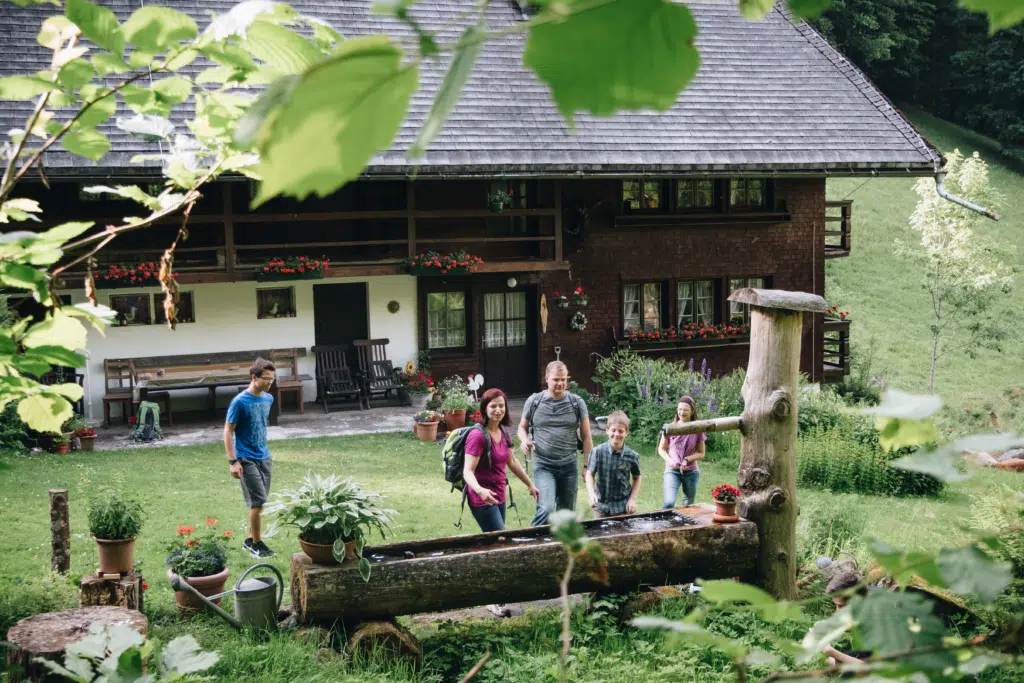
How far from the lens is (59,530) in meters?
8.07

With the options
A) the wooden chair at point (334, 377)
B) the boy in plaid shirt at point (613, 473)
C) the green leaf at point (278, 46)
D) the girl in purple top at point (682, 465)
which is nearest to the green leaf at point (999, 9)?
the green leaf at point (278, 46)

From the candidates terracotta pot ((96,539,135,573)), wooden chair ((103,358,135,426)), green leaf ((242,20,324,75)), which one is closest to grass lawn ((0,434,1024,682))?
terracotta pot ((96,539,135,573))

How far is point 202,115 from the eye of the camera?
2.16 meters

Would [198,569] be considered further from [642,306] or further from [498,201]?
[642,306]

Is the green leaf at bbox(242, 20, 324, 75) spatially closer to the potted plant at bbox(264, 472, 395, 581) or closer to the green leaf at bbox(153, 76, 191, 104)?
the green leaf at bbox(153, 76, 191, 104)

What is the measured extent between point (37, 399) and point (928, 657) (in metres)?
2.07

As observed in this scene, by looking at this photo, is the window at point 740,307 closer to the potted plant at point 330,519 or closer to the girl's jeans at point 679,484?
the girl's jeans at point 679,484

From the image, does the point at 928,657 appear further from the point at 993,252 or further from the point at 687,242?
the point at 993,252

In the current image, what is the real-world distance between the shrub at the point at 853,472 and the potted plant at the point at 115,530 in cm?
836

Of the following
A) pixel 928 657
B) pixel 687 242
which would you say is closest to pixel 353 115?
pixel 928 657

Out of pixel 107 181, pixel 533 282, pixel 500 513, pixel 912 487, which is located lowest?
pixel 912 487

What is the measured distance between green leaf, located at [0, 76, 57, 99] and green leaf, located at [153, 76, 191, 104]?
22cm

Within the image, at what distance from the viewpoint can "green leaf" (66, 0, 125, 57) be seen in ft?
5.37

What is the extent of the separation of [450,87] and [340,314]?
1658 cm
